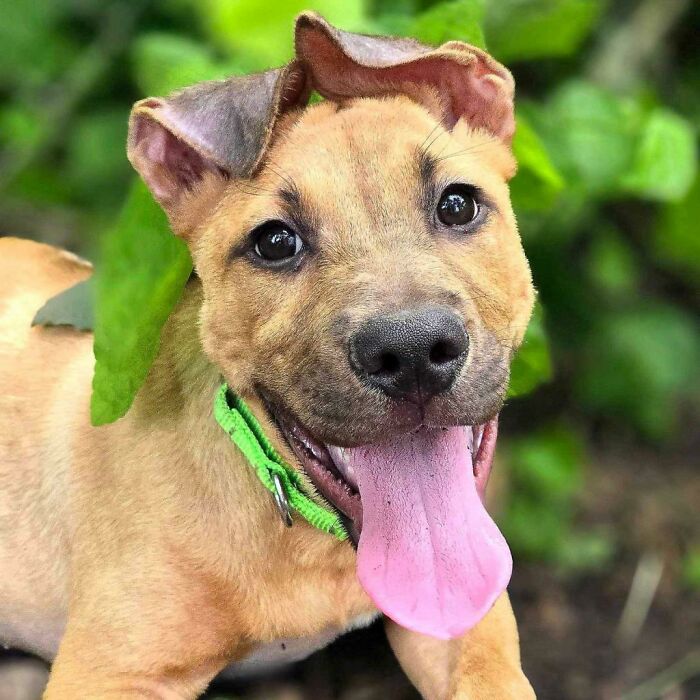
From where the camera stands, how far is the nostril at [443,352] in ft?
6.94

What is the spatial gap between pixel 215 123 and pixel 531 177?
1.23 meters

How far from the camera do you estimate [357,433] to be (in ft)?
7.30

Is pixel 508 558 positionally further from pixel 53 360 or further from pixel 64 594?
pixel 53 360

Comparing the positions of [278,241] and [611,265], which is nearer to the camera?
[278,241]

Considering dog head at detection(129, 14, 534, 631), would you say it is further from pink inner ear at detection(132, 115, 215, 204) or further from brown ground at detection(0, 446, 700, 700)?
brown ground at detection(0, 446, 700, 700)

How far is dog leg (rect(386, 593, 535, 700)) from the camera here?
267 centimetres

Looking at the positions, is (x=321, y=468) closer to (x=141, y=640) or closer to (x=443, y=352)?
(x=443, y=352)

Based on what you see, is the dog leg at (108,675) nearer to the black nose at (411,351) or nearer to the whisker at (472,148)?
the black nose at (411,351)

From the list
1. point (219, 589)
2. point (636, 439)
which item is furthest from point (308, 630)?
point (636, 439)

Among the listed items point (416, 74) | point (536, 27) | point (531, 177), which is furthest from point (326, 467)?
point (536, 27)

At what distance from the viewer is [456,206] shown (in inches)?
98.8

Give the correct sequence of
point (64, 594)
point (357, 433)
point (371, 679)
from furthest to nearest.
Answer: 1. point (371, 679)
2. point (64, 594)
3. point (357, 433)

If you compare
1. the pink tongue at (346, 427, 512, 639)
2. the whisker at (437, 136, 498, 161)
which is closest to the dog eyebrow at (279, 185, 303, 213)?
the whisker at (437, 136, 498, 161)

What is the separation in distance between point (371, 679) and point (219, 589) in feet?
4.94
